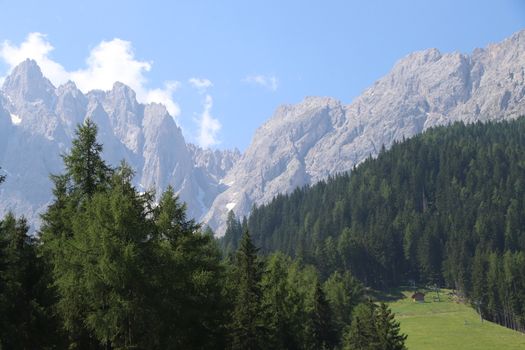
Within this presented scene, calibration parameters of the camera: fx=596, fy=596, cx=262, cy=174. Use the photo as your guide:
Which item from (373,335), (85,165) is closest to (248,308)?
(85,165)

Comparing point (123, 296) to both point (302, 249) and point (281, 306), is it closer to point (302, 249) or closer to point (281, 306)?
point (281, 306)

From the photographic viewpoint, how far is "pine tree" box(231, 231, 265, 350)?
48094 millimetres

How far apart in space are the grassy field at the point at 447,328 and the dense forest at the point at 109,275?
64034 mm

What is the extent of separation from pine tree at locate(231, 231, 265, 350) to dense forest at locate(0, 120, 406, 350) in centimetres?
9

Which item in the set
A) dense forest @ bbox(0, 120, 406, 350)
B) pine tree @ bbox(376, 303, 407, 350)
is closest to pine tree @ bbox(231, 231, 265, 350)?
dense forest @ bbox(0, 120, 406, 350)

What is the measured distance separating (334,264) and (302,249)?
44.4 ft

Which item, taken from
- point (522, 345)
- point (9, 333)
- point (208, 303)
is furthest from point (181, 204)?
point (522, 345)

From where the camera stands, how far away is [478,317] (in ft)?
428

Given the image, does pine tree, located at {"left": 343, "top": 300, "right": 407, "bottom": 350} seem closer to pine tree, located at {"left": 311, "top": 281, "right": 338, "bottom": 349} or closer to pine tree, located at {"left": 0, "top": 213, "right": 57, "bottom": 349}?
pine tree, located at {"left": 311, "top": 281, "right": 338, "bottom": 349}

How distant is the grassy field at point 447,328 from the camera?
102m

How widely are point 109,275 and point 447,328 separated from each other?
9854cm

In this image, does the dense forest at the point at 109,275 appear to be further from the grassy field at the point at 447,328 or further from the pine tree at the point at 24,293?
the grassy field at the point at 447,328

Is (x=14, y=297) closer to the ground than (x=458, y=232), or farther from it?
closer to the ground

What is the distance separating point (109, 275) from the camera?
1277 inches
